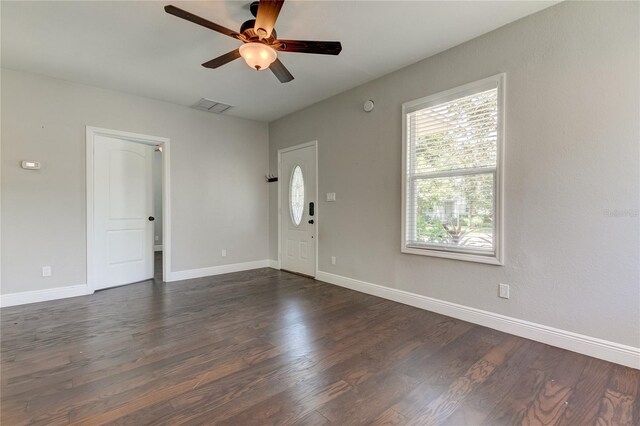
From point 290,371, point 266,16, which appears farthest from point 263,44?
point 290,371

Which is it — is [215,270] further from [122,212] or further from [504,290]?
[504,290]

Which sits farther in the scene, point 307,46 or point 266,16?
point 307,46

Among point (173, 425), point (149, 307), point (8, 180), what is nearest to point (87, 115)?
point (8, 180)

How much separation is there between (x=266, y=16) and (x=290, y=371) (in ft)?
8.17

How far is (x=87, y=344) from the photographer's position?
246 cm

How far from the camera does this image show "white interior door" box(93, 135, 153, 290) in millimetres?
4031

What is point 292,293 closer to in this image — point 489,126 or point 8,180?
point 489,126

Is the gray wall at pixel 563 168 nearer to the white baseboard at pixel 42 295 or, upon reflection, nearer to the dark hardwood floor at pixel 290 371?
the dark hardwood floor at pixel 290 371

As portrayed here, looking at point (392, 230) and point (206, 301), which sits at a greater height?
point (392, 230)

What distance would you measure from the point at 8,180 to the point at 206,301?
2.65 meters

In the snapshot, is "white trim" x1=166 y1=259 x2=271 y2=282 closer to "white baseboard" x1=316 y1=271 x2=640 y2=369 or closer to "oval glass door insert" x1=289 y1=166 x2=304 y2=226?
"oval glass door insert" x1=289 y1=166 x2=304 y2=226

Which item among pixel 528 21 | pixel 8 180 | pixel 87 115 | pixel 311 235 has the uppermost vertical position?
pixel 528 21

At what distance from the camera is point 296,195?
506 centimetres

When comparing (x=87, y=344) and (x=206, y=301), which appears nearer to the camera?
(x=87, y=344)
